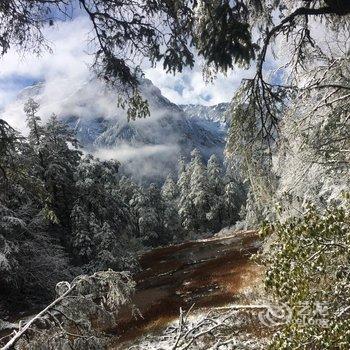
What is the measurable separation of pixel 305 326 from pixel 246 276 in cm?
1750

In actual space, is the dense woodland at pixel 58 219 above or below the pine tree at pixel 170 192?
below

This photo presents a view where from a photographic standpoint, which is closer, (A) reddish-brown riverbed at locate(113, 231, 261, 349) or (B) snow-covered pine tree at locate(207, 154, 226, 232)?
(A) reddish-brown riverbed at locate(113, 231, 261, 349)

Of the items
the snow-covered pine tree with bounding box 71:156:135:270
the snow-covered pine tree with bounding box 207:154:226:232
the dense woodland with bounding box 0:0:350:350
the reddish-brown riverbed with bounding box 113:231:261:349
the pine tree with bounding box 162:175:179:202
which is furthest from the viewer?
the pine tree with bounding box 162:175:179:202

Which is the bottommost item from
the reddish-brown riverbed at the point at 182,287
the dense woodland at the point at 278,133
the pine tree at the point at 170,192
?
the reddish-brown riverbed at the point at 182,287

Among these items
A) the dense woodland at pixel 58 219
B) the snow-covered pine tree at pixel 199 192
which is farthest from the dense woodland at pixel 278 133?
the snow-covered pine tree at pixel 199 192

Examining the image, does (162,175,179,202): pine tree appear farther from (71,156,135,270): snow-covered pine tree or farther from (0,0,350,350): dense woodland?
(0,0,350,350): dense woodland

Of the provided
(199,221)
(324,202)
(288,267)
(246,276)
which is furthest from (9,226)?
(199,221)

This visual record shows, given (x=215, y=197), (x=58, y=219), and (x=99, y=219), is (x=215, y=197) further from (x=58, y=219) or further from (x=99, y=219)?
(x=58, y=219)

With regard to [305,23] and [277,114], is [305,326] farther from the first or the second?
[305,23]

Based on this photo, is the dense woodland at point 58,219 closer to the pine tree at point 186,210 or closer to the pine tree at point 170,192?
the pine tree at point 186,210

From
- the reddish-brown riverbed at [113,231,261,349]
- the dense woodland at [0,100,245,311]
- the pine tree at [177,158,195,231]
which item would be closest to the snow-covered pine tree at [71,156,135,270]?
the dense woodland at [0,100,245,311]

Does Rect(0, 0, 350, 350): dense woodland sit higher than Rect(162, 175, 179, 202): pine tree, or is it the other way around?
Rect(162, 175, 179, 202): pine tree

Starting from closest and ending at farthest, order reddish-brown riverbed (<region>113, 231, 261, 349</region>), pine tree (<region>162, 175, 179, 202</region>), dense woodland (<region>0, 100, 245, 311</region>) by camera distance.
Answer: reddish-brown riverbed (<region>113, 231, 261, 349</region>), dense woodland (<region>0, 100, 245, 311</region>), pine tree (<region>162, 175, 179, 202</region>)

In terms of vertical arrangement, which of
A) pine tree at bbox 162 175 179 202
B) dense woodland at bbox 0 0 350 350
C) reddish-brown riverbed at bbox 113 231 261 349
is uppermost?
pine tree at bbox 162 175 179 202
